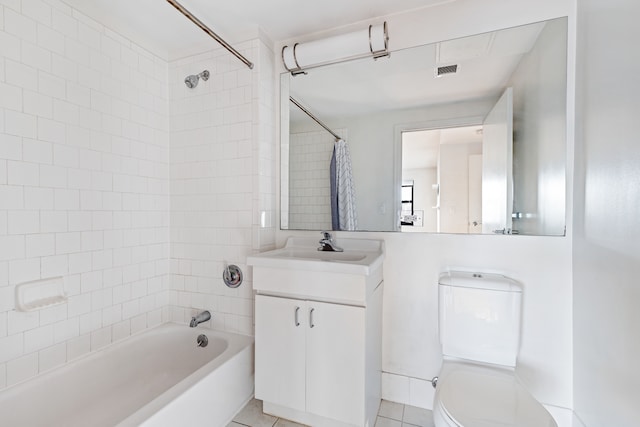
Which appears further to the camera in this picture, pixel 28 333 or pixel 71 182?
pixel 71 182

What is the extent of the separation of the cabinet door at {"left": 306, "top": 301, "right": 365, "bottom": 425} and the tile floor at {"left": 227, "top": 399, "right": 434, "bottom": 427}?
0.89 feet

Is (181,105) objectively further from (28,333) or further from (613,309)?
(613,309)

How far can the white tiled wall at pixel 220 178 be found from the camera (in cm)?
197

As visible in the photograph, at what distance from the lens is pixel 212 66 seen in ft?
6.81

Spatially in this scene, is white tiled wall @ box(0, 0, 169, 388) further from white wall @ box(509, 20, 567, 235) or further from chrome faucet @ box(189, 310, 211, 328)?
white wall @ box(509, 20, 567, 235)

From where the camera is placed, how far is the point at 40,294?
1.45 metres

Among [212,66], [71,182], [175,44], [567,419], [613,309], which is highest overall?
[175,44]

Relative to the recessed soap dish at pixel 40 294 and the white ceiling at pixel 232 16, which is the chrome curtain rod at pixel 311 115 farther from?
the recessed soap dish at pixel 40 294

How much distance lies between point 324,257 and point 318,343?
0.53 meters

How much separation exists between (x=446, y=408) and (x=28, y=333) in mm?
1979

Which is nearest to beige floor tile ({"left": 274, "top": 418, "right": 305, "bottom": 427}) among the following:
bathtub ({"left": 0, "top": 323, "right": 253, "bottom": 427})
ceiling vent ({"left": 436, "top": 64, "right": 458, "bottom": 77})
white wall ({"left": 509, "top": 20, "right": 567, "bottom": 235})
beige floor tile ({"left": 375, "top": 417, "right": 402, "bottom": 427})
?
bathtub ({"left": 0, "top": 323, "right": 253, "bottom": 427})

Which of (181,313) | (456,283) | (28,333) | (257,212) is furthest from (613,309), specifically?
(28,333)

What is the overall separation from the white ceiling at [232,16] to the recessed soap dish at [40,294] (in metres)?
1.51

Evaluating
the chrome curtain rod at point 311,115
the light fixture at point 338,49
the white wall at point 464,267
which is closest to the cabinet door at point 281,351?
the white wall at point 464,267
